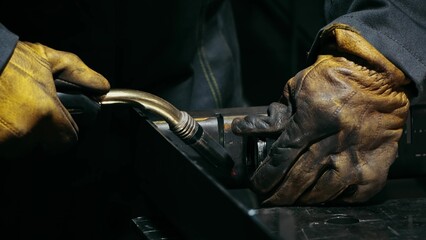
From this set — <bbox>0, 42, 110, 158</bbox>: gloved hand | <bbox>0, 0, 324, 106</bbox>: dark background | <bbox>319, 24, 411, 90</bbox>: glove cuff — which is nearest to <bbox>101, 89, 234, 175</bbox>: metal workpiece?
<bbox>0, 42, 110, 158</bbox>: gloved hand

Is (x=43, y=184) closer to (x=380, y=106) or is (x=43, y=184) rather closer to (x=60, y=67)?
(x=60, y=67)

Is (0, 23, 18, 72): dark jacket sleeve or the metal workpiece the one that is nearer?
(0, 23, 18, 72): dark jacket sleeve

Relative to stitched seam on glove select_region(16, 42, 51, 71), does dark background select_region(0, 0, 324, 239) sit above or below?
below

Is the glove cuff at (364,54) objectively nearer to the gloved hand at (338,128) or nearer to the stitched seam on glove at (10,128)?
the gloved hand at (338,128)

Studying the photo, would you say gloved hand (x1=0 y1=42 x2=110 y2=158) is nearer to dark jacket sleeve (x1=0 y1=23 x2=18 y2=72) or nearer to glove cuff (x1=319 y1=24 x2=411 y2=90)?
dark jacket sleeve (x1=0 y1=23 x2=18 y2=72)

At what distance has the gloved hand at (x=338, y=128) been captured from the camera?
156cm

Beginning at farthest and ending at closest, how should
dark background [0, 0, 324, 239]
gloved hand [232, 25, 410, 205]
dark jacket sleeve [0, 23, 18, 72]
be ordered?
dark background [0, 0, 324, 239], gloved hand [232, 25, 410, 205], dark jacket sleeve [0, 23, 18, 72]

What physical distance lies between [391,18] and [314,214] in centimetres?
41

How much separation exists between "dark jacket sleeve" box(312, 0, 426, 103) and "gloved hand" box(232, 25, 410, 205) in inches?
0.8

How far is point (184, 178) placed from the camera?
140cm

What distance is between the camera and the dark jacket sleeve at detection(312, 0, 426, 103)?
62.6 inches

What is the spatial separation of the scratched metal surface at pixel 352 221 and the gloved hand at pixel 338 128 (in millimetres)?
32

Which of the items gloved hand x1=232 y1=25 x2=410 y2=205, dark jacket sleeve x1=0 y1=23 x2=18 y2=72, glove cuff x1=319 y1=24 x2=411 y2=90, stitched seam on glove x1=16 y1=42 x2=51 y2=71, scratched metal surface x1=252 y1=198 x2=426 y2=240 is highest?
dark jacket sleeve x1=0 y1=23 x2=18 y2=72

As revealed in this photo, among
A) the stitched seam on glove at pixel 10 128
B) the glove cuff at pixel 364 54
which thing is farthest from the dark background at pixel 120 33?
the glove cuff at pixel 364 54
